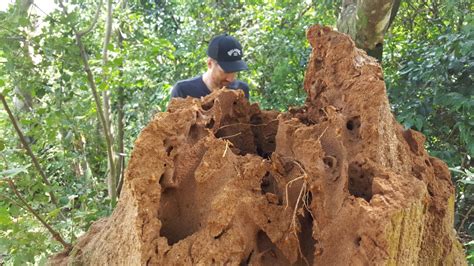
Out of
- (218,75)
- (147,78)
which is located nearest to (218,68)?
(218,75)

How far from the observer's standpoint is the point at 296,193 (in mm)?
1677

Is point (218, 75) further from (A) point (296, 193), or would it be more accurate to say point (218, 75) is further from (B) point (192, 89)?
(A) point (296, 193)

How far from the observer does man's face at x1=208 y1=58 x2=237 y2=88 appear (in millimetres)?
3062

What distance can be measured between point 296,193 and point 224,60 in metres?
1.54

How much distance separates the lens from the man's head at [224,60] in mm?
2996

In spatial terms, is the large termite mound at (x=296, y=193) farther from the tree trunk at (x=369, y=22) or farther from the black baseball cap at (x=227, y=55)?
the tree trunk at (x=369, y=22)

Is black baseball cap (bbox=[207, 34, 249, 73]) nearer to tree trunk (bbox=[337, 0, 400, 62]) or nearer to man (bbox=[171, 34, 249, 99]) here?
man (bbox=[171, 34, 249, 99])

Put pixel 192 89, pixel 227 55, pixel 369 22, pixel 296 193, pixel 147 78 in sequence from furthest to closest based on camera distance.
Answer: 1. pixel 147 78
2. pixel 369 22
3. pixel 192 89
4. pixel 227 55
5. pixel 296 193

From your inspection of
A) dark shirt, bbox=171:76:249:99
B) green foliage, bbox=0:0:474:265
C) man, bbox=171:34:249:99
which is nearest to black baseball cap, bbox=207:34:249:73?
man, bbox=171:34:249:99

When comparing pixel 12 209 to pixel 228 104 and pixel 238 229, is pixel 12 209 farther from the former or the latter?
pixel 238 229

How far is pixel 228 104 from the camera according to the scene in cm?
207

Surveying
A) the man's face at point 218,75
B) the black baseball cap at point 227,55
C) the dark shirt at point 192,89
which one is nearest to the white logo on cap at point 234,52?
the black baseball cap at point 227,55

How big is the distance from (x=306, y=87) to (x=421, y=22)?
13.9ft

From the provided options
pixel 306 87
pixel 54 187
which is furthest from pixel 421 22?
pixel 54 187
